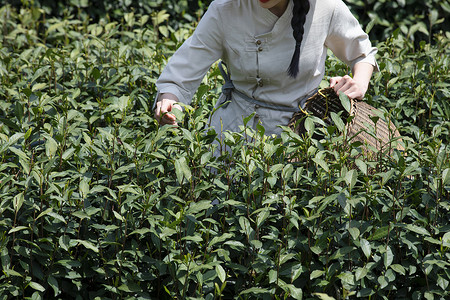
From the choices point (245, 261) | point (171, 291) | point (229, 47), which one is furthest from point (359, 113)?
point (171, 291)

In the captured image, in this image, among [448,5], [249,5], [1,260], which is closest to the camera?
[1,260]

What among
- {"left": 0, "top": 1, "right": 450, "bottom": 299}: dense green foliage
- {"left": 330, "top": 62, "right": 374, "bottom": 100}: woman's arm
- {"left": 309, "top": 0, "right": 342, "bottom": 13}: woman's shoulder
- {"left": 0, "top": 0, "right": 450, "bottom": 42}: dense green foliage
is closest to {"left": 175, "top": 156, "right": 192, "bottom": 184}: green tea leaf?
{"left": 0, "top": 1, "right": 450, "bottom": 299}: dense green foliage

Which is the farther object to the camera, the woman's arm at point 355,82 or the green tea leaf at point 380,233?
the woman's arm at point 355,82

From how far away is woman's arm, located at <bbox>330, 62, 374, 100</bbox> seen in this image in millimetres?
2470

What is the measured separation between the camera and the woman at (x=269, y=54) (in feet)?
8.26

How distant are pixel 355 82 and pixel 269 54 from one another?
1.28ft

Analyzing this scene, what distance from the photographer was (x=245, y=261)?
1.88 meters

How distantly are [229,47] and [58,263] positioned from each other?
1.23 metres

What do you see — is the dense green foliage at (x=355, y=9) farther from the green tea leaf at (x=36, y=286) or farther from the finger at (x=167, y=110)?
the green tea leaf at (x=36, y=286)

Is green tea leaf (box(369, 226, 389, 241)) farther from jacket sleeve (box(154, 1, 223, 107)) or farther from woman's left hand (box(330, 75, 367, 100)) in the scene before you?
jacket sleeve (box(154, 1, 223, 107))

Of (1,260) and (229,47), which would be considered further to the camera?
(229,47)

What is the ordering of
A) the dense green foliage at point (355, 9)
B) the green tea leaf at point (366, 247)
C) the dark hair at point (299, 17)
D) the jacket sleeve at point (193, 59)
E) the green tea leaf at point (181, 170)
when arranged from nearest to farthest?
the green tea leaf at point (366, 247), the green tea leaf at point (181, 170), the dark hair at point (299, 17), the jacket sleeve at point (193, 59), the dense green foliage at point (355, 9)

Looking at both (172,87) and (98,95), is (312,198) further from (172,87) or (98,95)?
(98,95)

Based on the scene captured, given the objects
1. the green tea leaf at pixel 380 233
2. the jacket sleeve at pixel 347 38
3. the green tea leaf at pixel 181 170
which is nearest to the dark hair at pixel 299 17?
the jacket sleeve at pixel 347 38
